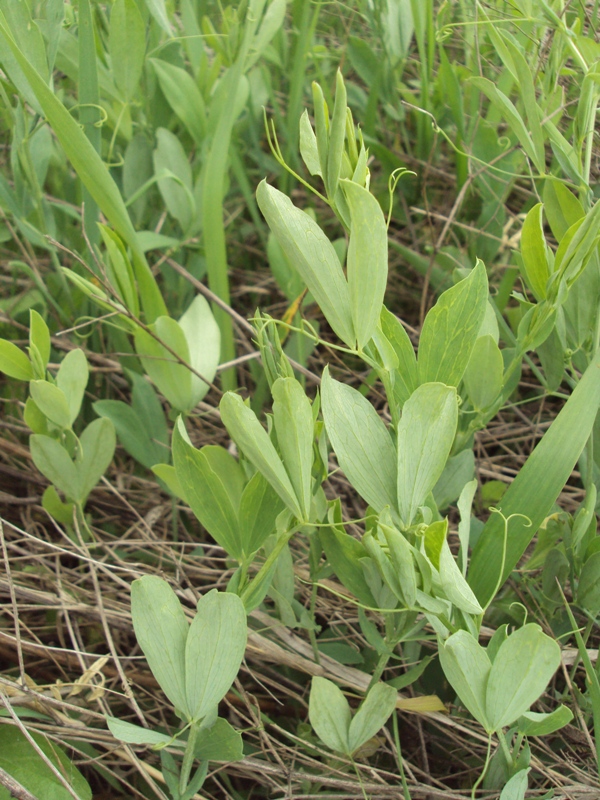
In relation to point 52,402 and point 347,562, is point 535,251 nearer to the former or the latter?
point 347,562

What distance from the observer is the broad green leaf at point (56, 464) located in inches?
27.2

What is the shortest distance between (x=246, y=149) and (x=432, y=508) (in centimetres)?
84

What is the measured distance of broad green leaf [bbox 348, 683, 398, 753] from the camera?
519mm

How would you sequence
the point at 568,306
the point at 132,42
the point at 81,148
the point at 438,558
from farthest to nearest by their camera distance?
the point at 132,42 < the point at 81,148 < the point at 568,306 < the point at 438,558

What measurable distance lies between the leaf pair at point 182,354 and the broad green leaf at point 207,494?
0.76 ft

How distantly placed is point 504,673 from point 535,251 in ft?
0.93

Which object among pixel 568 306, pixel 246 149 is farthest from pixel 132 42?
pixel 568 306

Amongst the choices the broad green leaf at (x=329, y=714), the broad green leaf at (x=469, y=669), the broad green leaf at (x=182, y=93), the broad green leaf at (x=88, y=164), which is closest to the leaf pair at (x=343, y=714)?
the broad green leaf at (x=329, y=714)

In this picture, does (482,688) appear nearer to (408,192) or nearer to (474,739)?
(474,739)

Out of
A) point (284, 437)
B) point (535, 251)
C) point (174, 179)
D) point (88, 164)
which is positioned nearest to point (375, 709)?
point (284, 437)

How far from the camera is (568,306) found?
566 millimetres

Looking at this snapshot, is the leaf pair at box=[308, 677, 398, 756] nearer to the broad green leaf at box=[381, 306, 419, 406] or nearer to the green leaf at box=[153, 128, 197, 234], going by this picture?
the broad green leaf at box=[381, 306, 419, 406]

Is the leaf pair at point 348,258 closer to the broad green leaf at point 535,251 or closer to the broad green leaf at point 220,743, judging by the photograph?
the broad green leaf at point 535,251

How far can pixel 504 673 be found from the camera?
424mm
